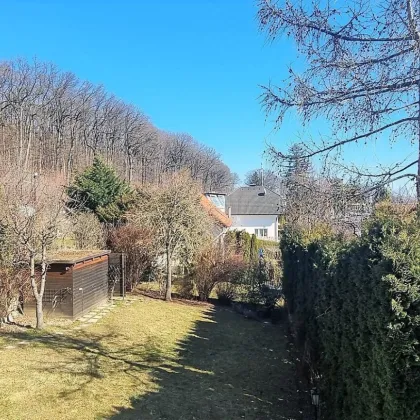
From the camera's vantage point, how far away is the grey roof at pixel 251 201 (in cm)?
4003

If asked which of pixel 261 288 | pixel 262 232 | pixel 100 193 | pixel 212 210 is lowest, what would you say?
pixel 261 288

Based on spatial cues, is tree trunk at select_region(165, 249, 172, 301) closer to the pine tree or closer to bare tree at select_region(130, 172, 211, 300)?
bare tree at select_region(130, 172, 211, 300)

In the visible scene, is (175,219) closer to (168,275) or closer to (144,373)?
(168,275)

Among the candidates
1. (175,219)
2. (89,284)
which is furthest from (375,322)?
(175,219)

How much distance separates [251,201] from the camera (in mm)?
41031

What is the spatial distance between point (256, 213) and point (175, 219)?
996 inches

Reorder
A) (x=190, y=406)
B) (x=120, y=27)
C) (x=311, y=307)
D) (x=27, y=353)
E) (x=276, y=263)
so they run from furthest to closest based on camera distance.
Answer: (x=276, y=263)
(x=120, y=27)
(x=27, y=353)
(x=311, y=307)
(x=190, y=406)

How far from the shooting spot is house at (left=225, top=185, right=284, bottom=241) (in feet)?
130

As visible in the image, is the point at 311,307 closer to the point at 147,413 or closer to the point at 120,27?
the point at 147,413

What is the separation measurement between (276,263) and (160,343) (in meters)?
8.56

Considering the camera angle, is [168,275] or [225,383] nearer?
[225,383]

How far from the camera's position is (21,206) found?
9438 mm

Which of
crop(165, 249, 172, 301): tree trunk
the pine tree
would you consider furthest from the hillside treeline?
crop(165, 249, 172, 301): tree trunk

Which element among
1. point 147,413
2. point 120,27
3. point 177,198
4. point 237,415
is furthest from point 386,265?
point 177,198
